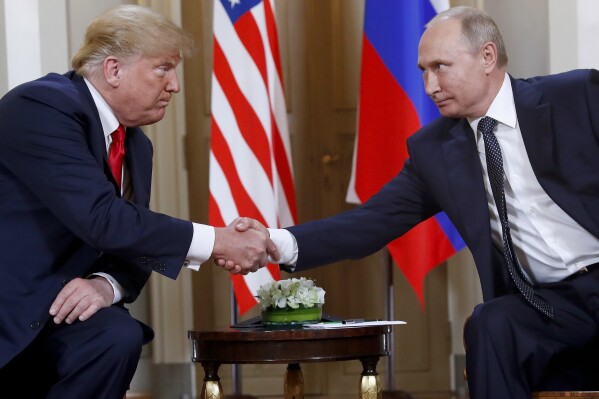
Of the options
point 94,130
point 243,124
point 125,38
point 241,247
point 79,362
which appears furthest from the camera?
point 243,124

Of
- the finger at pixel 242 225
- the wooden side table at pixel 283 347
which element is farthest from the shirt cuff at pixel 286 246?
the wooden side table at pixel 283 347

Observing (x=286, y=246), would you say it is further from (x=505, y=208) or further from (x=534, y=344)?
(x=534, y=344)

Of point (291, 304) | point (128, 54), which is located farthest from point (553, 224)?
point (128, 54)

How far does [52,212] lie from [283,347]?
2.36ft

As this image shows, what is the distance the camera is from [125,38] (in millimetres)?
2799

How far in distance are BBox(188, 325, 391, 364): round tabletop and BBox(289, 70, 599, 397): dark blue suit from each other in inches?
15.8

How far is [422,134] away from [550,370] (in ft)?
2.98

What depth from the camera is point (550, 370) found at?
8.39 feet

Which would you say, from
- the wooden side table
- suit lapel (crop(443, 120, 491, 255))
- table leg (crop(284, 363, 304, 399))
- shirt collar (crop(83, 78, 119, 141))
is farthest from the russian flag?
shirt collar (crop(83, 78, 119, 141))

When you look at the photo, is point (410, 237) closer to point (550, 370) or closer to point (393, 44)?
point (393, 44)

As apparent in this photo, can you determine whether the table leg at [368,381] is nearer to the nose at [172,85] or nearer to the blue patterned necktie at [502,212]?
the blue patterned necktie at [502,212]

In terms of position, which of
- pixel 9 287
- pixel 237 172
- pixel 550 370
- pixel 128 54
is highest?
pixel 128 54

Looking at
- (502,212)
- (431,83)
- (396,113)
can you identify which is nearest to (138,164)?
(431,83)

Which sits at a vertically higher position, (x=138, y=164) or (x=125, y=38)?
(x=125, y=38)
